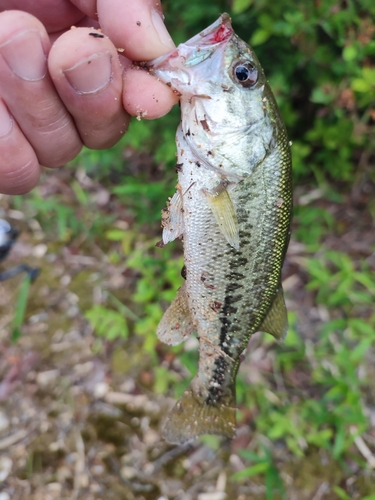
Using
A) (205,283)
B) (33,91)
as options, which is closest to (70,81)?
(33,91)

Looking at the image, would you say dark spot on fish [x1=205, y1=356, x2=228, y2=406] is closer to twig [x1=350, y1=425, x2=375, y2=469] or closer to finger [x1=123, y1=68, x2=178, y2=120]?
finger [x1=123, y1=68, x2=178, y2=120]

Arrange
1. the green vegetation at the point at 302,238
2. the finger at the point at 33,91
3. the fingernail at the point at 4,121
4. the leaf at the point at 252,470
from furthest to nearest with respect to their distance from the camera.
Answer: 1. the green vegetation at the point at 302,238
2. the leaf at the point at 252,470
3. the fingernail at the point at 4,121
4. the finger at the point at 33,91

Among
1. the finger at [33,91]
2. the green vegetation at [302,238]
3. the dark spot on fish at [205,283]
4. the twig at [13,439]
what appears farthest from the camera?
the twig at [13,439]

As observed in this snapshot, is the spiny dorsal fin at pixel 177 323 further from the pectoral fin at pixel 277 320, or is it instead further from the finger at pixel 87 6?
the finger at pixel 87 6

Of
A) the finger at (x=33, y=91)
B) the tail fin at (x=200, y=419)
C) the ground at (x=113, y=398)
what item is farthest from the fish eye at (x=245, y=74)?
the ground at (x=113, y=398)

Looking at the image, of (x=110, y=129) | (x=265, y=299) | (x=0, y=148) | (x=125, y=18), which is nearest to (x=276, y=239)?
(x=265, y=299)

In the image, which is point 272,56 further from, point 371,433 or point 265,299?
point 371,433

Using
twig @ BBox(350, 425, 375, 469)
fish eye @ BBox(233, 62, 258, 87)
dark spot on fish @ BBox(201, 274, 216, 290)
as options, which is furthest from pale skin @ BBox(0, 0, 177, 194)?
twig @ BBox(350, 425, 375, 469)
